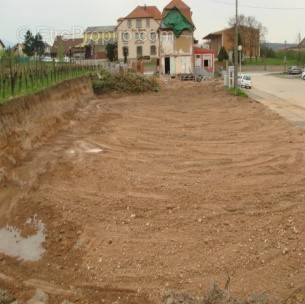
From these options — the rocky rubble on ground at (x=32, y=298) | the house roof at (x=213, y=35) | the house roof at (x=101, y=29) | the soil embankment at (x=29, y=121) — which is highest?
the house roof at (x=101, y=29)

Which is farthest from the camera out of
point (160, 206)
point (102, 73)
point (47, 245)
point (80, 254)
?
point (102, 73)

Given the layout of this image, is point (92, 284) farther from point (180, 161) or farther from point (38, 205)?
point (180, 161)

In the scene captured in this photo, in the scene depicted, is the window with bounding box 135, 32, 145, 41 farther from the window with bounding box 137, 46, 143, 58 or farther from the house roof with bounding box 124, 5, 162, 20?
the house roof with bounding box 124, 5, 162, 20

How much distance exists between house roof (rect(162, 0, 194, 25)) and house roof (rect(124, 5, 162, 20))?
26.9m

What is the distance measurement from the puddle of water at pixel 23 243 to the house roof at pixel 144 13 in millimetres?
87146

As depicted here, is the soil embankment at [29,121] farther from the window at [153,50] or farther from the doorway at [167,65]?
the window at [153,50]

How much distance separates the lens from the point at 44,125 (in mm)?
21031

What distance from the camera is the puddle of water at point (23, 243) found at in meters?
9.77

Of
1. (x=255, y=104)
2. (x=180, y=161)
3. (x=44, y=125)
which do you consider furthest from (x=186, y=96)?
(x=180, y=161)

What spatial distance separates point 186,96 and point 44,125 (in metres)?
19.7

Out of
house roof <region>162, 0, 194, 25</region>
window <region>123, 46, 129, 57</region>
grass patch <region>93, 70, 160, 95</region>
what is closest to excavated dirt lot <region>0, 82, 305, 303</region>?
grass patch <region>93, 70, 160, 95</region>

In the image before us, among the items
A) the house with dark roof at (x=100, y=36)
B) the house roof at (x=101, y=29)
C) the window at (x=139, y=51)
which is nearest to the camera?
the window at (x=139, y=51)

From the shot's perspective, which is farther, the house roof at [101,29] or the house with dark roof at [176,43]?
the house roof at [101,29]

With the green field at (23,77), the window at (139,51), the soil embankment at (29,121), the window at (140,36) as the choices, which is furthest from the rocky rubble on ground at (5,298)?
the window at (139,51)
